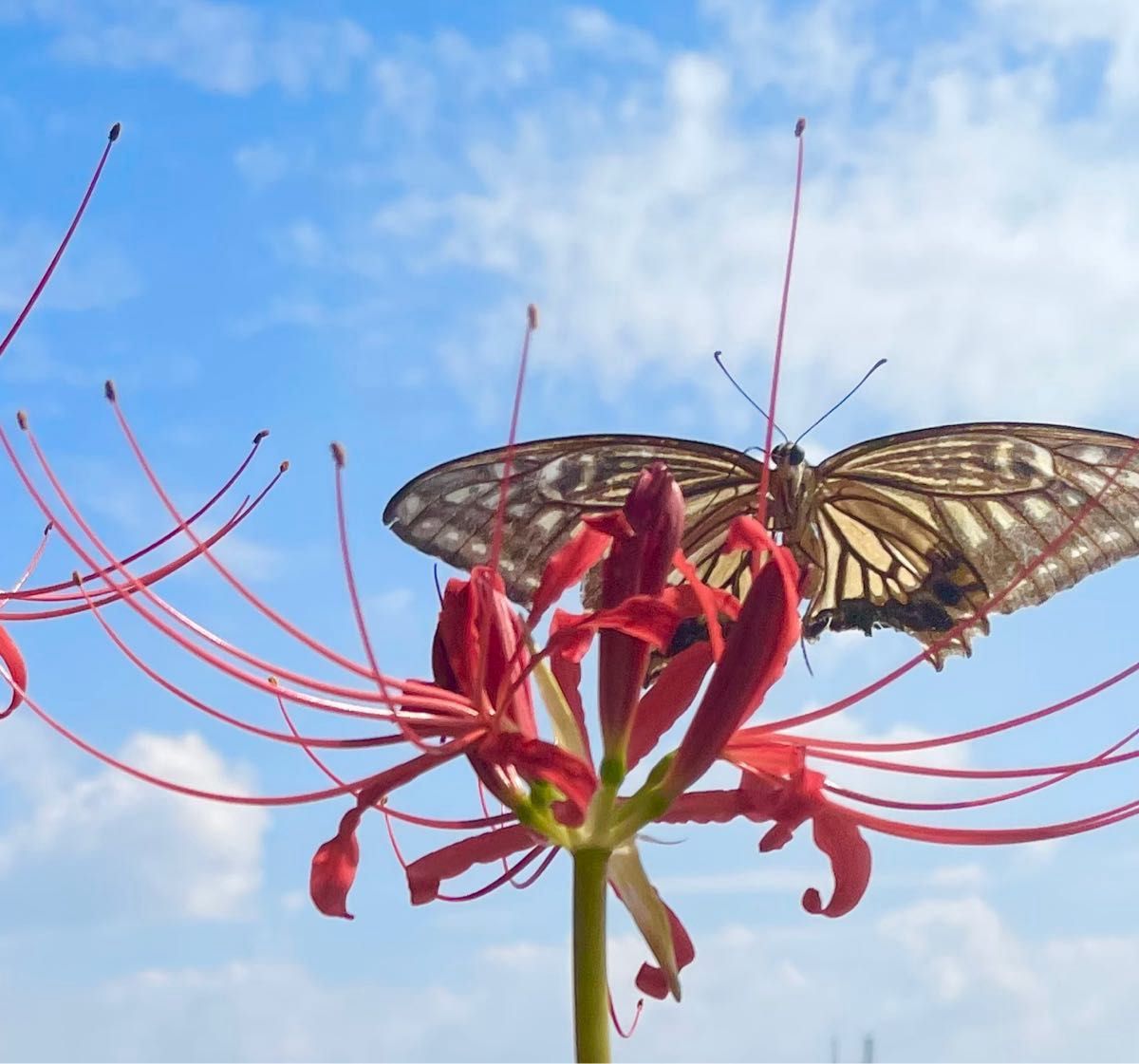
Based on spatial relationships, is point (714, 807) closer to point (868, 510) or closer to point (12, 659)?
point (12, 659)

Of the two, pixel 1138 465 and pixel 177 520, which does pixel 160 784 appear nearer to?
pixel 177 520

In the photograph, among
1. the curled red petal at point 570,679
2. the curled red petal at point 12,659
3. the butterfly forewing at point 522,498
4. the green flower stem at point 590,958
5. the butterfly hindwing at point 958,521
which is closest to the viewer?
the green flower stem at point 590,958

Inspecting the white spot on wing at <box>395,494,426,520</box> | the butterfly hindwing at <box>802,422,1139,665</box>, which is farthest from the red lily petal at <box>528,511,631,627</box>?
the butterfly hindwing at <box>802,422,1139,665</box>

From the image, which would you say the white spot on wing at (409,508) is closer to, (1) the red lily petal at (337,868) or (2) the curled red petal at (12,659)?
(2) the curled red petal at (12,659)

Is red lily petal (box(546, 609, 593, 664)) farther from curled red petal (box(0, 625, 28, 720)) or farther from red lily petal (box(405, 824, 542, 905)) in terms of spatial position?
curled red petal (box(0, 625, 28, 720))

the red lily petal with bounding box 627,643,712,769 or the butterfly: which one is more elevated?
the butterfly

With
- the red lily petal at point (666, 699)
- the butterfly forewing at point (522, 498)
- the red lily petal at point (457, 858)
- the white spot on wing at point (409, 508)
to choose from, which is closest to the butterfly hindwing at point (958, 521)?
the butterfly forewing at point (522, 498)
